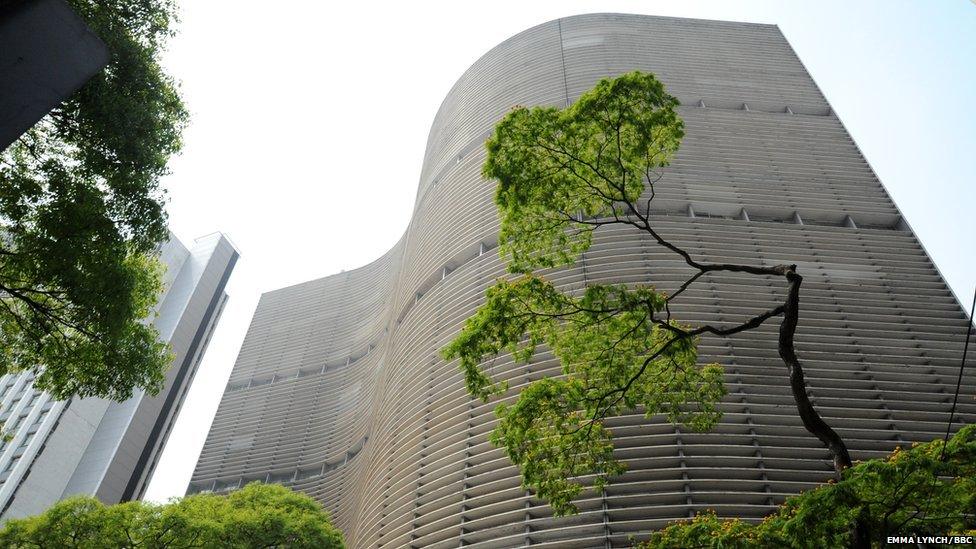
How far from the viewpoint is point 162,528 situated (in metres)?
9.40

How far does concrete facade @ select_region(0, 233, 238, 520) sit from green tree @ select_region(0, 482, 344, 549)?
836 inches

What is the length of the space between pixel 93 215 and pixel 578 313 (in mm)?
5529

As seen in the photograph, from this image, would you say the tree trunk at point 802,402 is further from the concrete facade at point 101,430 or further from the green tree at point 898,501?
the concrete facade at point 101,430

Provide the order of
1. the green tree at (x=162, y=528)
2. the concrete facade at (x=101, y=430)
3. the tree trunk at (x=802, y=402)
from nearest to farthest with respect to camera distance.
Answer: the tree trunk at (x=802, y=402)
the green tree at (x=162, y=528)
the concrete facade at (x=101, y=430)

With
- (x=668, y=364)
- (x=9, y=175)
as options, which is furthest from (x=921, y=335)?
(x=9, y=175)

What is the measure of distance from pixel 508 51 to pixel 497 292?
15042mm

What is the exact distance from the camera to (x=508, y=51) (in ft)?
65.1

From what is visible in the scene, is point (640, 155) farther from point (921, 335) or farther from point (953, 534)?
point (921, 335)

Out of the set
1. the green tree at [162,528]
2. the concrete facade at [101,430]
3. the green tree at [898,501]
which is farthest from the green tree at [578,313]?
the concrete facade at [101,430]

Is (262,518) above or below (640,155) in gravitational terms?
below

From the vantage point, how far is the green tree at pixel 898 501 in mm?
4094

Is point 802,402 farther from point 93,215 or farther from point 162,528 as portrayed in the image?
point 162,528

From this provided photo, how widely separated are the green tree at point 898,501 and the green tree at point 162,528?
768 cm

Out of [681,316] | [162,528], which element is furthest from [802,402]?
[162,528]
